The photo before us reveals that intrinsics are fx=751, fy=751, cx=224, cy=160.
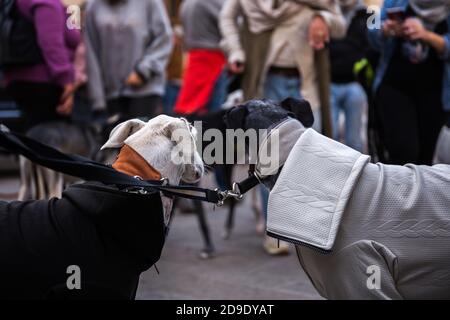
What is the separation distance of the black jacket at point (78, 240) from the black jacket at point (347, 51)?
3744mm

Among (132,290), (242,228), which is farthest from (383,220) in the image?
(242,228)

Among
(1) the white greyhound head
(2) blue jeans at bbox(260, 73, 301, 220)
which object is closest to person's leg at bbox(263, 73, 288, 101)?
(2) blue jeans at bbox(260, 73, 301, 220)

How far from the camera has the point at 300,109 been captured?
324 centimetres

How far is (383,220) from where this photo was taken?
267 cm

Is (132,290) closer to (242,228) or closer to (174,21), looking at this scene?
(242,228)

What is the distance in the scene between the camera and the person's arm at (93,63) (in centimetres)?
550

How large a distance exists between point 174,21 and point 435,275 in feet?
27.6

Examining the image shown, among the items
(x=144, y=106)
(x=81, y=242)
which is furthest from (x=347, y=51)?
(x=81, y=242)

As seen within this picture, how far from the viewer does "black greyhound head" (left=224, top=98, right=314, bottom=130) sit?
3.06 meters

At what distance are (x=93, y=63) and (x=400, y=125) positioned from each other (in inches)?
94.1

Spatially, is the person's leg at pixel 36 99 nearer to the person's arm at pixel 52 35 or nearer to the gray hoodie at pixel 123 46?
the person's arm at pixel 52 35

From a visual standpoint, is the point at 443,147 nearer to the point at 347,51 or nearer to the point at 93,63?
the point at 347,51

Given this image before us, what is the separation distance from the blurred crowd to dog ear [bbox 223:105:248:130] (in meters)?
1.41

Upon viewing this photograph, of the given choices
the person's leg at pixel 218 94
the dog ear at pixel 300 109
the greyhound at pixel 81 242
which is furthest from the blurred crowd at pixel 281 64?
the greyhound at pixel 81 242
